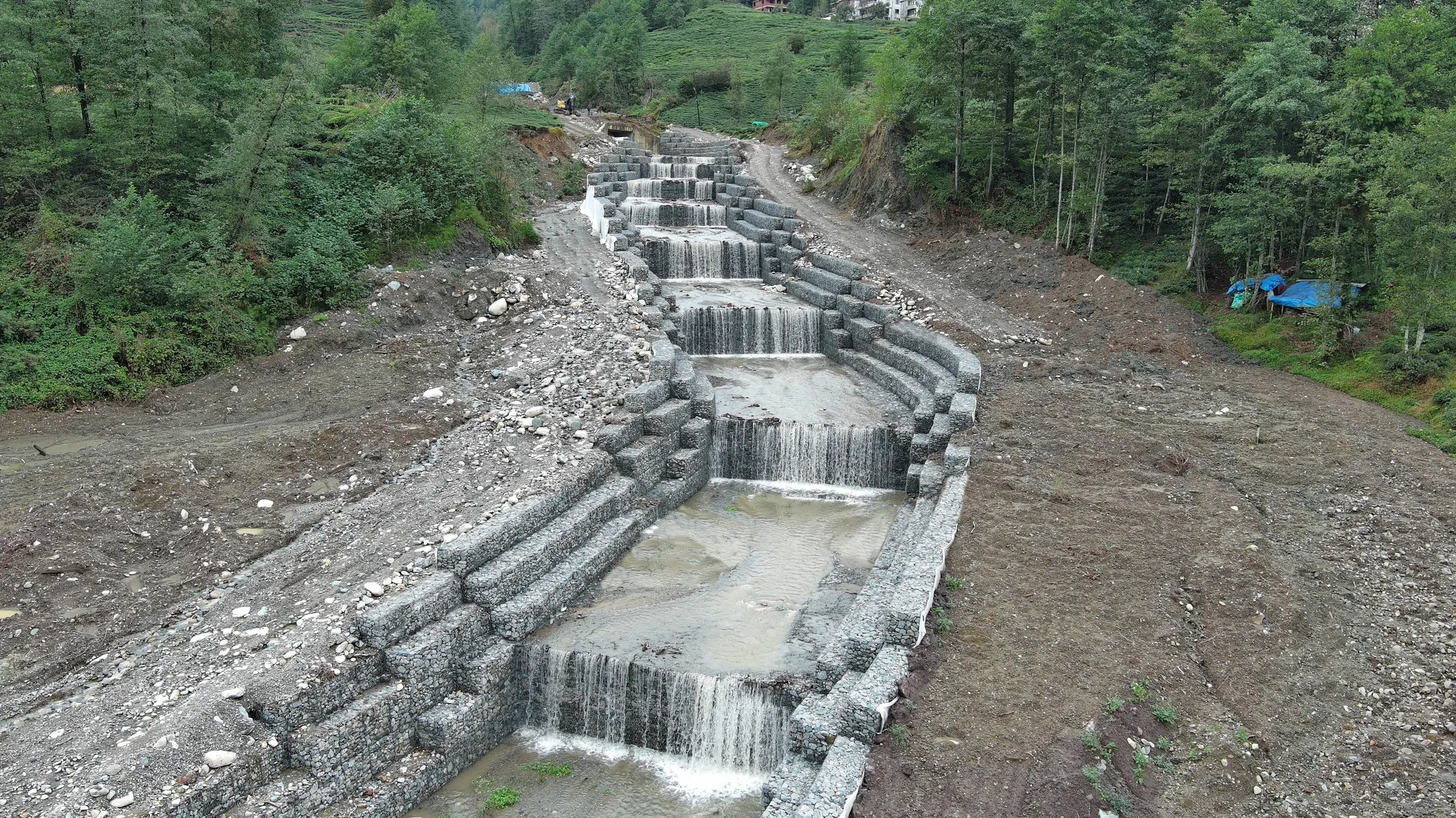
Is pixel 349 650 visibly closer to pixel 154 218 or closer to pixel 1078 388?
pixel 154 218

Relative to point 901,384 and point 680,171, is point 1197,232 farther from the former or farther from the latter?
point 680,171

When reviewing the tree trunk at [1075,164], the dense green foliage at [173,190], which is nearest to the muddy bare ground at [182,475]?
the dense green foliage at [173,190]

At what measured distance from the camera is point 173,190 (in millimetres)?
18250

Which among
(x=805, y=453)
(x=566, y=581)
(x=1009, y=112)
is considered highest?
(x=1009, y=112)

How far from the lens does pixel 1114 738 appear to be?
8297mm

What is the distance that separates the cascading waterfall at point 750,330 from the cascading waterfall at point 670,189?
12231 mm

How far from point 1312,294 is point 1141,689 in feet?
39.8

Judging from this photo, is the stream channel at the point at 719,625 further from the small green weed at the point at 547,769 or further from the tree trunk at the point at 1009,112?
the tree trunk at the point at 1009,112

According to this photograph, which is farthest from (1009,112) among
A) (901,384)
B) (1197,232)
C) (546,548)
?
(546,548)

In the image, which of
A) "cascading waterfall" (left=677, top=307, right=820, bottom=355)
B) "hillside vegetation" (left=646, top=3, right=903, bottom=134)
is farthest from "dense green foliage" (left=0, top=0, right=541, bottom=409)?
"hillside vegetation" (left=646, top=3, right=903, bottom=134)

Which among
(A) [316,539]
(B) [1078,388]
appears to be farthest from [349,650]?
(B) [1078,388]

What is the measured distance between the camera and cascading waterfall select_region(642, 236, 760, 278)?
87.5ft

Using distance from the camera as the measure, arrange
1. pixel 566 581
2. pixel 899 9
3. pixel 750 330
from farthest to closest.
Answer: pixel 899 9 → pixel 750 330 → pixel 566 581

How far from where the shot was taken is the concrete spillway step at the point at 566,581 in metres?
11.6
